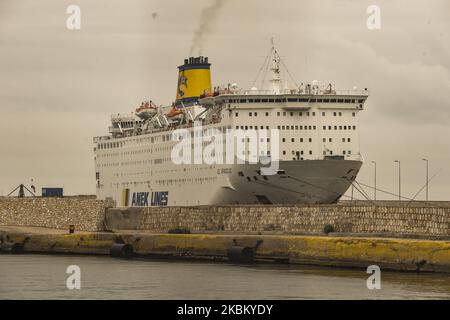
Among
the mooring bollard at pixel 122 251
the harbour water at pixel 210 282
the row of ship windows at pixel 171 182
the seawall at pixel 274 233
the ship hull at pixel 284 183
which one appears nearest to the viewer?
the harbour water at pixel 210 282

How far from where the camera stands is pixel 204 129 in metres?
77.2

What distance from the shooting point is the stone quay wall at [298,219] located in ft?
174

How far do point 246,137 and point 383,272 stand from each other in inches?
889

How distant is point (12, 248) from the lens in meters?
75.4

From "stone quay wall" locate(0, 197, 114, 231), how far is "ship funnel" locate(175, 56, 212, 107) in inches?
385

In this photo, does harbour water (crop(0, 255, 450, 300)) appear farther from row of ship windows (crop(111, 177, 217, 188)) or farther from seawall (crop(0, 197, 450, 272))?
row of ship windows (crop(111, 177, 217, 188))

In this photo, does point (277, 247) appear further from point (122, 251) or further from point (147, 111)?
point (147, 111)

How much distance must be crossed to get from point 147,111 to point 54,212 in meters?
9.72

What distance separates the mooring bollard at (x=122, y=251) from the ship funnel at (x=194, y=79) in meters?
22.1

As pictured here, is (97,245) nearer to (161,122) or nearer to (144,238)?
(144,238)

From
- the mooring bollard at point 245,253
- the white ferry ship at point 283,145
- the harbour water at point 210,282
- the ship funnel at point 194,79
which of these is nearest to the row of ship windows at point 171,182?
the white ferry ship at point 283,145

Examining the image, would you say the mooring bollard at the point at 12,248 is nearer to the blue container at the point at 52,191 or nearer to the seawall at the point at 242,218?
the seawall at the point at 242,218
